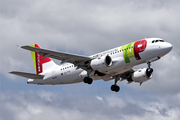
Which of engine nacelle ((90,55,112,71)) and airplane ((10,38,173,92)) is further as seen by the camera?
engine nacelle ((90,55,112,71))

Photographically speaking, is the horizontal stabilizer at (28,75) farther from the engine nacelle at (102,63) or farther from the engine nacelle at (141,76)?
the engine nacelle at (141,76)

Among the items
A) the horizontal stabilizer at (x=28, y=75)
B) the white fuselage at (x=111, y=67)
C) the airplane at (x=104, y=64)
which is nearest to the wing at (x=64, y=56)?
the airplane at (x=104, y=64)

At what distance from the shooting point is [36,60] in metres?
59.1

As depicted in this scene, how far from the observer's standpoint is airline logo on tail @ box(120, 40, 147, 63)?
44.2 metres

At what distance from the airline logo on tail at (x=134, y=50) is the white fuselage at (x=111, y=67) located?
0.47 feet

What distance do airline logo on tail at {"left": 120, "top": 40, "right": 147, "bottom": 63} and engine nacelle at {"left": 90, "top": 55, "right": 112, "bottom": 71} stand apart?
2.27 metres

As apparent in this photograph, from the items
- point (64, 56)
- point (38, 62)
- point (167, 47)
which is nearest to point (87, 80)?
point (64, 56)

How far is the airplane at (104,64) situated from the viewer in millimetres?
44156

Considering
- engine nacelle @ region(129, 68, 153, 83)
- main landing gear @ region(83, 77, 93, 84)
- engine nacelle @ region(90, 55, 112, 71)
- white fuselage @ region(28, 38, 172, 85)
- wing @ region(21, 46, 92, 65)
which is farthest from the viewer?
engine nacelle @ region(129, 68, 153, 83)

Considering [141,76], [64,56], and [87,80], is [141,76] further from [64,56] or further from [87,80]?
[64,56]

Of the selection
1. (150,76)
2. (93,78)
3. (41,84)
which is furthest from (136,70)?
(41,84)

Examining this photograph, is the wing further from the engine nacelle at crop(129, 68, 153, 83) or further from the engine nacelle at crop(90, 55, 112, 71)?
the engine nacelle at crop(129, 68, 153, 83)

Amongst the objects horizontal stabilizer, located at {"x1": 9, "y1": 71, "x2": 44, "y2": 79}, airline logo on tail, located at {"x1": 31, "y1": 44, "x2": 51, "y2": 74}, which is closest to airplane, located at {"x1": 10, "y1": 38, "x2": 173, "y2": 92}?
horizontal stabilizer, located at {"x1": 9, "y1": 71, "x2": 44, "y2": 79}

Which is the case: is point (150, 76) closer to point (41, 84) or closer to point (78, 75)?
point (78, 75)
